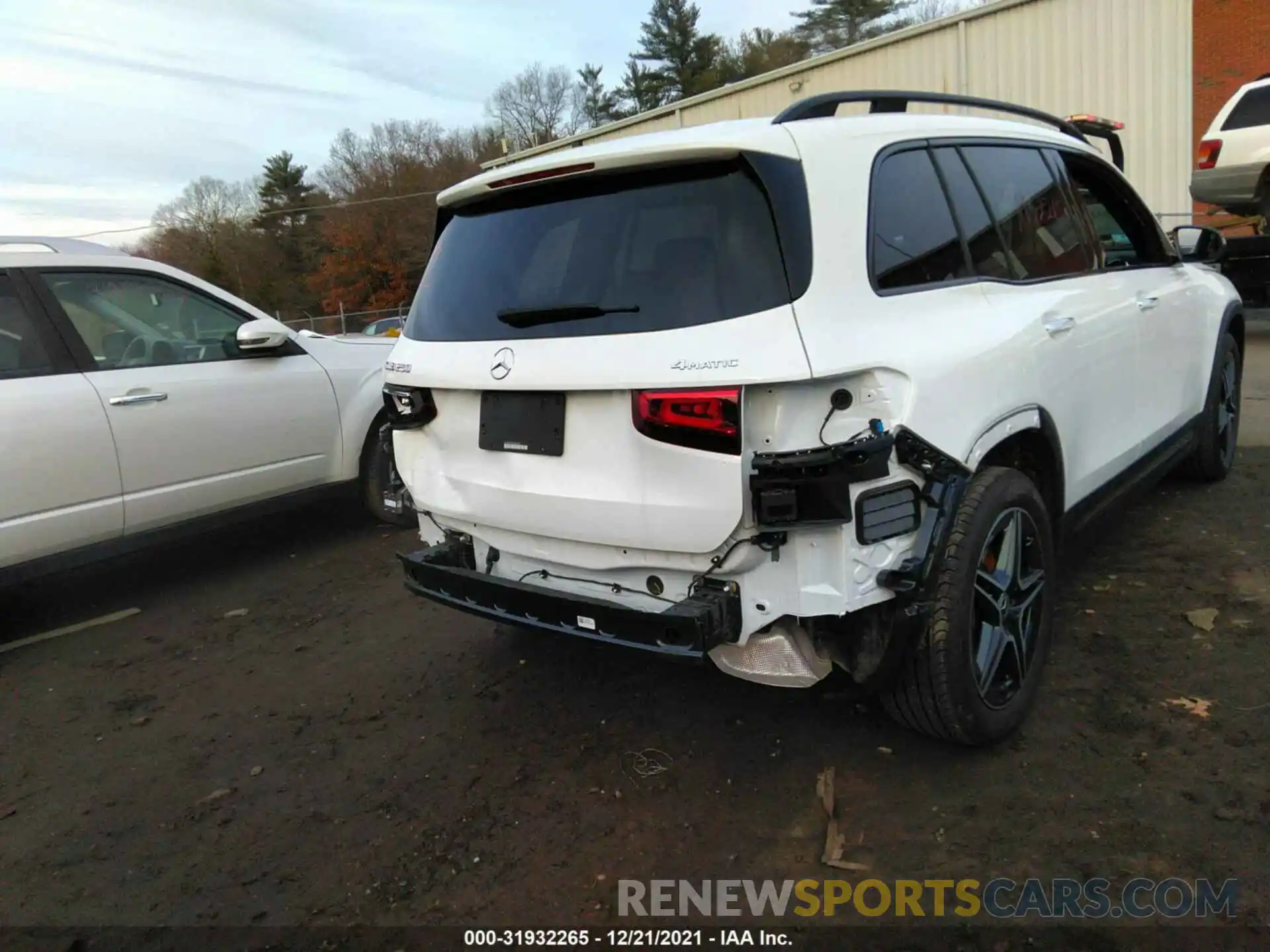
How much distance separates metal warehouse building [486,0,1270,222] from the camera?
15180mm

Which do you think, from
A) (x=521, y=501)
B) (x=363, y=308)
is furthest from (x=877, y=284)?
(x=363, y=308)

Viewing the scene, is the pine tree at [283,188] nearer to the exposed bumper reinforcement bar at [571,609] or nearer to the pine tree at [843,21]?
the pine tree at [843,21]

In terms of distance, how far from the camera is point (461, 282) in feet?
10.3

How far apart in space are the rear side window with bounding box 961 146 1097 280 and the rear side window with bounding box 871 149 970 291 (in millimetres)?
362

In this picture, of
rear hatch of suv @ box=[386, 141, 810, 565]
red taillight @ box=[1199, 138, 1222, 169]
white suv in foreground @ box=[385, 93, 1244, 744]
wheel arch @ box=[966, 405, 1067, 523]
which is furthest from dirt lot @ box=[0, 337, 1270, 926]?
red taillight @ box=[1199, 138, 1222, 169]

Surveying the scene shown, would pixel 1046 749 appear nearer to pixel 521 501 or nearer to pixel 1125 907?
pixel 1125 907

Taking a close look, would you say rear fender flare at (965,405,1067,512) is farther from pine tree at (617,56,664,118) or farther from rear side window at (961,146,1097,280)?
pine tree at (617,56,664,118)

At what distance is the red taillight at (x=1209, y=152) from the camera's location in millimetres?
11445

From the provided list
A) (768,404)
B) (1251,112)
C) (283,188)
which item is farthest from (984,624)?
(283,188)

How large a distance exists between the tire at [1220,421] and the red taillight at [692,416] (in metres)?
3.76

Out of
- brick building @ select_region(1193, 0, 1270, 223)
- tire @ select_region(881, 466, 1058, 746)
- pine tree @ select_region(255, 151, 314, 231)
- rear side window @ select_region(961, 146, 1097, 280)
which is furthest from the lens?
pine tree @ select_region(255, 151, 314, 231)

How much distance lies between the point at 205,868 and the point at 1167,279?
181 inches

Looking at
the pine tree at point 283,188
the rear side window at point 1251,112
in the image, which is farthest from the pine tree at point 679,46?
the rear side window at point 1251,112

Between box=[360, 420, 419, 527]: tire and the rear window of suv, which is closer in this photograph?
the rear window of suv
